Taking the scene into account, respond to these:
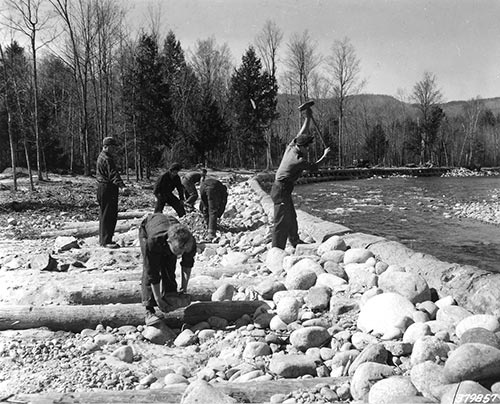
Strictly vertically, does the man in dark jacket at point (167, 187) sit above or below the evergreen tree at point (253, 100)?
below

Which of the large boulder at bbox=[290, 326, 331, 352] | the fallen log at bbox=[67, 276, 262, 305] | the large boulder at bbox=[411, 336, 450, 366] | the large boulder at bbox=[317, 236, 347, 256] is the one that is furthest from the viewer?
the large boulder at bbox=[317, 236, 347, 256]

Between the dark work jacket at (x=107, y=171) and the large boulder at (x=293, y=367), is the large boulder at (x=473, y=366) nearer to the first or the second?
the large boulder at (x=293, y=367)

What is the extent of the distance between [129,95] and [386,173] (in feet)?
79.2

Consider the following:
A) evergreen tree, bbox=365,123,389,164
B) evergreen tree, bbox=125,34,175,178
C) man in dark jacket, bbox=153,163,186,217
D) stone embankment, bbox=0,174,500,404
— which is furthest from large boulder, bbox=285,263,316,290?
evergreen tree, bbox=365,123,389,164

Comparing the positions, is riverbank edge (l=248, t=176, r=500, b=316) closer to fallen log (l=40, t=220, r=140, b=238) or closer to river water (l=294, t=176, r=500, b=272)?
river water (l=294, t=176, r=500, b=272)

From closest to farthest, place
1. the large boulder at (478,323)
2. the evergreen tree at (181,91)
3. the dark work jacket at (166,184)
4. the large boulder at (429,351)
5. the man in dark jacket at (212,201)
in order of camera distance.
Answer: the large boulder at (429,351), the large boulder at (478,323), the dark work jacket at (166,184), the man in dark jacket at (212,201), the evergreen tree at (181,91)

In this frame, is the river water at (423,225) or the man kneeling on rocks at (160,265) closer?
the man kneeling on rocks at (160,265)

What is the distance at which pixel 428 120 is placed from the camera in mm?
51875

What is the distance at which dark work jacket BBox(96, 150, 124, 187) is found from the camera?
7.36 metres

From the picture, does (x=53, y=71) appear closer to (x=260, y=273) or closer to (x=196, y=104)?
(x=196, y=104)

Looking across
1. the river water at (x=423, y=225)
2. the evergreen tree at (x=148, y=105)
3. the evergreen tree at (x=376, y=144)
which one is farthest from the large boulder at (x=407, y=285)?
the evergreen tree at (x=376, y=144)

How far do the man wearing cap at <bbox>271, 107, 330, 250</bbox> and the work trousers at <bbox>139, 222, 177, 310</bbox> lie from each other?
2.28m

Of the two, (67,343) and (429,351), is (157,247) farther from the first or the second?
(429,351)

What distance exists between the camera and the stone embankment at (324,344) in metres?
2.75
